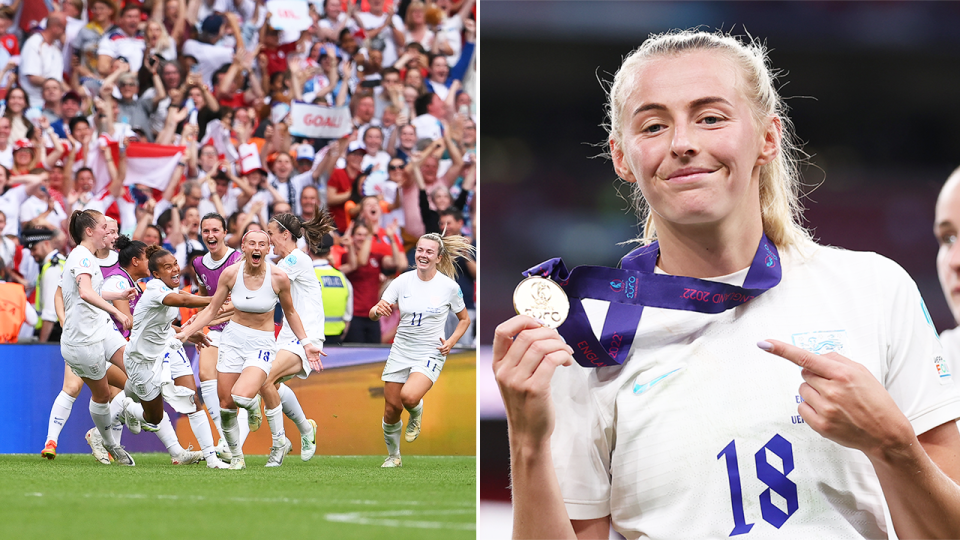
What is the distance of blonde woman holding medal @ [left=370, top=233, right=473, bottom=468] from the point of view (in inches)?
151

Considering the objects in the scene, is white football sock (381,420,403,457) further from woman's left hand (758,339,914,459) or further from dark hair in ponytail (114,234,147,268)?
woman's left hand (758,339,914,459)

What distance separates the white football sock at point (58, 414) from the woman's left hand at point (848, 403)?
3418 millimetres

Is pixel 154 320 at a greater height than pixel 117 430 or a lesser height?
greater

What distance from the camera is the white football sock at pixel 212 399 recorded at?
13.1ft

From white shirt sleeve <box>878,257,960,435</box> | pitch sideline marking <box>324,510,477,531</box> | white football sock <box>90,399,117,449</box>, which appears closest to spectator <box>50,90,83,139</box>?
white football sock <box>90,399,117,449</box>

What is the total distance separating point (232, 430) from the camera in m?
4.11

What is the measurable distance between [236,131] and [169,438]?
230 cm

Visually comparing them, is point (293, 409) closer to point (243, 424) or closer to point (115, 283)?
point (243, 424)

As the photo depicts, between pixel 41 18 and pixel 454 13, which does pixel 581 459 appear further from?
pixel 41 18

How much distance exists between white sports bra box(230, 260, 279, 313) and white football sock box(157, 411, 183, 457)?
0.91m

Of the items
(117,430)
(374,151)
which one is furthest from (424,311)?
(374,151)

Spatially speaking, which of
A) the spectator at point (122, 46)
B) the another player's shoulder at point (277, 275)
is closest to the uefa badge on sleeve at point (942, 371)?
the another player's shoulder at point (277, 275)

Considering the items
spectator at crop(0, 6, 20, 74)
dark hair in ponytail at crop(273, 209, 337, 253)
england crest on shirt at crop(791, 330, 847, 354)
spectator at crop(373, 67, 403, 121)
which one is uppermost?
spectator at crop(0, 6, 20, 74)

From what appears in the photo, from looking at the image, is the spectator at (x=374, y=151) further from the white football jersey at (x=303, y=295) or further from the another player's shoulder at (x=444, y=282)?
the another player's shoulder at (x=444, y=282)
